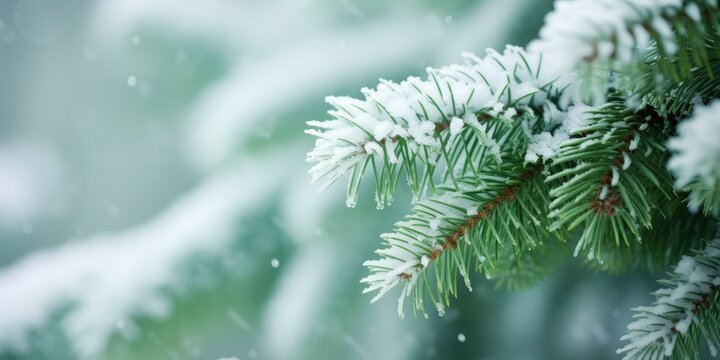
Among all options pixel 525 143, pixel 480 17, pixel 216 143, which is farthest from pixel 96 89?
pixel 525 143

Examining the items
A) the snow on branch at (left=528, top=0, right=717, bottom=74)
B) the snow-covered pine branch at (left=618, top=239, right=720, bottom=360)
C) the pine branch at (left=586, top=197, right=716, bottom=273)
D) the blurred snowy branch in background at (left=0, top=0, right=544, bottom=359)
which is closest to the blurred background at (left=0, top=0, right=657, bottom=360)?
the blurred snowy branch in background at (left=0, top=0, right=544, bottom=359)

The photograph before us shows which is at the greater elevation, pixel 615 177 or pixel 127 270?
pixel 127 270

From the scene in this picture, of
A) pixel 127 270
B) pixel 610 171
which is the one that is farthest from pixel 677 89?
pixel 127 270

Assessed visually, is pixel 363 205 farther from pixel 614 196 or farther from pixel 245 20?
pixel 614 196

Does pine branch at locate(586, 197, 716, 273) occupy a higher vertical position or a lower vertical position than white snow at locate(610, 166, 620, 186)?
lower

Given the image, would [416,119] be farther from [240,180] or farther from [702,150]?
[240,180]

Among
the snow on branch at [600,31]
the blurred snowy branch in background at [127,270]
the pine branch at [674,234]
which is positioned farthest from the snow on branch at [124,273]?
the snow on branch at [600,31]

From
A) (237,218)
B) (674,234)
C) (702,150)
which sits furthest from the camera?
(237,218)

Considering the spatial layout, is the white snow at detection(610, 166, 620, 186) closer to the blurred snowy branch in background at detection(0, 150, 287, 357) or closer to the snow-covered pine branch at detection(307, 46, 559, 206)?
the snow-covered pine branch at detection(307, 46, 559, 206)
